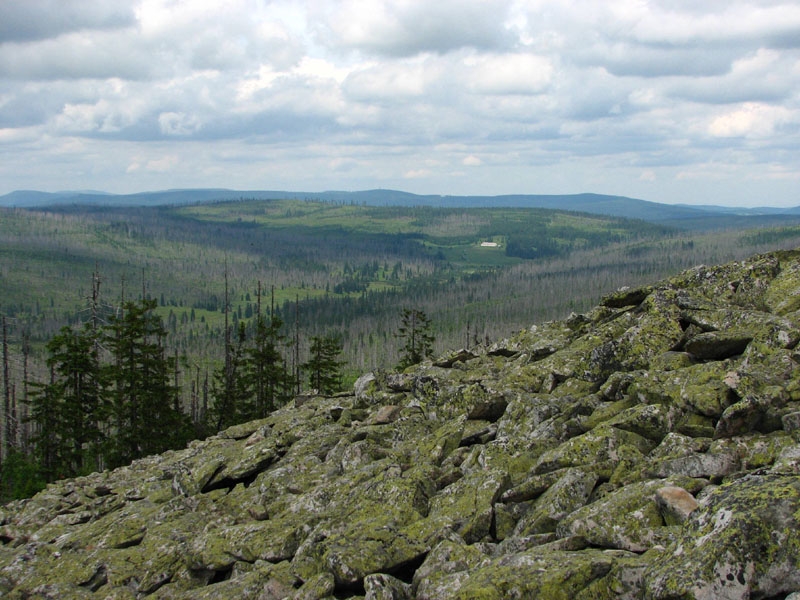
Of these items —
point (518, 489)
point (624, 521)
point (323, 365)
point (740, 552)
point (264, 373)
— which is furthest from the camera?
point (323, 365)

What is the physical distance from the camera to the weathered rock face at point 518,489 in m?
11.3

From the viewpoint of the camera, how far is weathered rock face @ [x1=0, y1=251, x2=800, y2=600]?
37.1 ft

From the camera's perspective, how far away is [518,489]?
1677 cm

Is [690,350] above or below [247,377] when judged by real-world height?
above

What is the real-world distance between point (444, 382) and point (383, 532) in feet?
41.8

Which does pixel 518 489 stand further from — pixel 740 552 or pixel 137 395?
pixel 137 395

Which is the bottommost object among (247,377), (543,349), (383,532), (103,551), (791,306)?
(247,377)

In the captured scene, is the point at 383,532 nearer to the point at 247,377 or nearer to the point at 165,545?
the point at 165,545

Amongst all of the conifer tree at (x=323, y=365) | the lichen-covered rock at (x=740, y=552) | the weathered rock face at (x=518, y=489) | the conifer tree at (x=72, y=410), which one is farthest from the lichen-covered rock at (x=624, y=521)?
the conifer tree at (x=323, y=365)

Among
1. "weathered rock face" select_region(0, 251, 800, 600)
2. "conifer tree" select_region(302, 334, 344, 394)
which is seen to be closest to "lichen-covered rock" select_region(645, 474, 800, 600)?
"weathered rock face" select_region(0, 251, 800, 600)

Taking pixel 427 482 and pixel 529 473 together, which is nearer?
pixel 529 473

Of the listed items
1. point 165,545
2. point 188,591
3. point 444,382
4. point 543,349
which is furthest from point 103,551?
point 543,349

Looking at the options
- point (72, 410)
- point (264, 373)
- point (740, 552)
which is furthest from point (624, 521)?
point (264, 373)

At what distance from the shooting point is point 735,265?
28.7 meters
